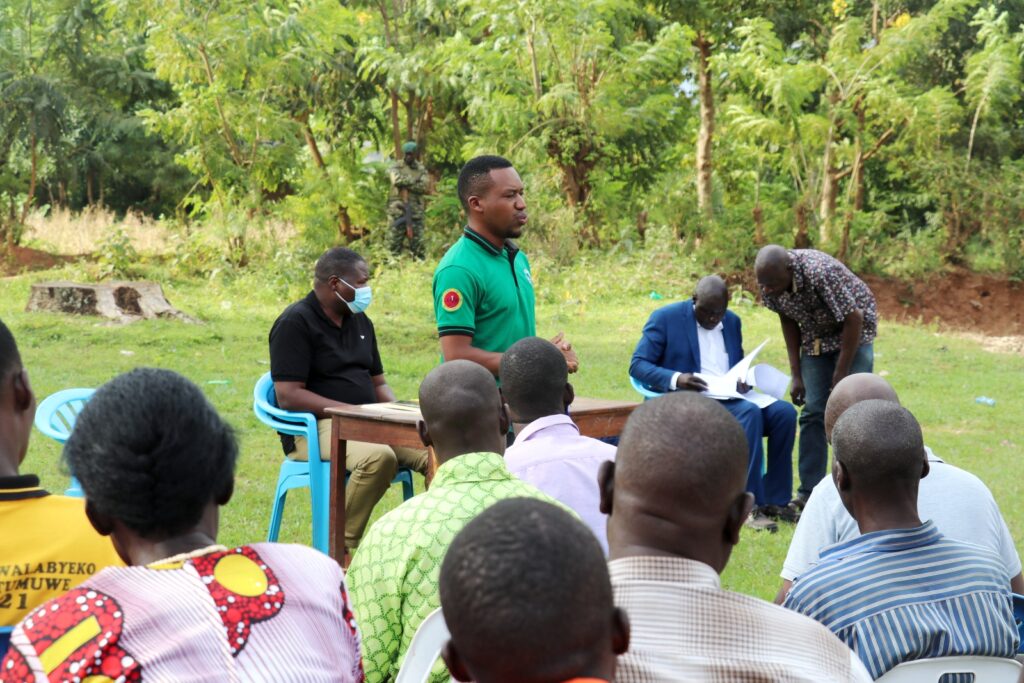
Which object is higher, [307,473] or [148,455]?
[148,455]

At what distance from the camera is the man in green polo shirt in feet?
15.1

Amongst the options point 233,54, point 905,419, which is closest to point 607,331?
point 233,54

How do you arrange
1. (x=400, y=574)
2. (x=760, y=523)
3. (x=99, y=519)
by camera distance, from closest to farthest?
(x=99, y=519)
(x=400, y=574)
(x=760, y=523)

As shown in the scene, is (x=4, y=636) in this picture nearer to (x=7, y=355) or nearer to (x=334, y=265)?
(x=7, y=355)

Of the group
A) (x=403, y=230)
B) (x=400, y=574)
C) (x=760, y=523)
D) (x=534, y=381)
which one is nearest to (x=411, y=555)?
(x=400, y=574)

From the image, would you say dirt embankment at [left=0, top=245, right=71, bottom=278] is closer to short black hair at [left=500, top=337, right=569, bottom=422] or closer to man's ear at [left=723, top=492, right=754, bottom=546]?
short black hair at [left=500, top=337, right=569, bottom=422]

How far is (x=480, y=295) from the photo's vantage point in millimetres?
4688

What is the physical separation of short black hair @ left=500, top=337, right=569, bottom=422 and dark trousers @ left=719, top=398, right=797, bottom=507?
2.87 metres

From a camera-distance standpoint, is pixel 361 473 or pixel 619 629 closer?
pixel 619 629

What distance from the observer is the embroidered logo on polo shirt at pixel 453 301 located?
460 cm

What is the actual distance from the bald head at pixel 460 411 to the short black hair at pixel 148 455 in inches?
48.8

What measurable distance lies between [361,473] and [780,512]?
99.4 inches

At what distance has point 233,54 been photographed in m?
16.2

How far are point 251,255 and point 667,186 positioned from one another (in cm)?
677
